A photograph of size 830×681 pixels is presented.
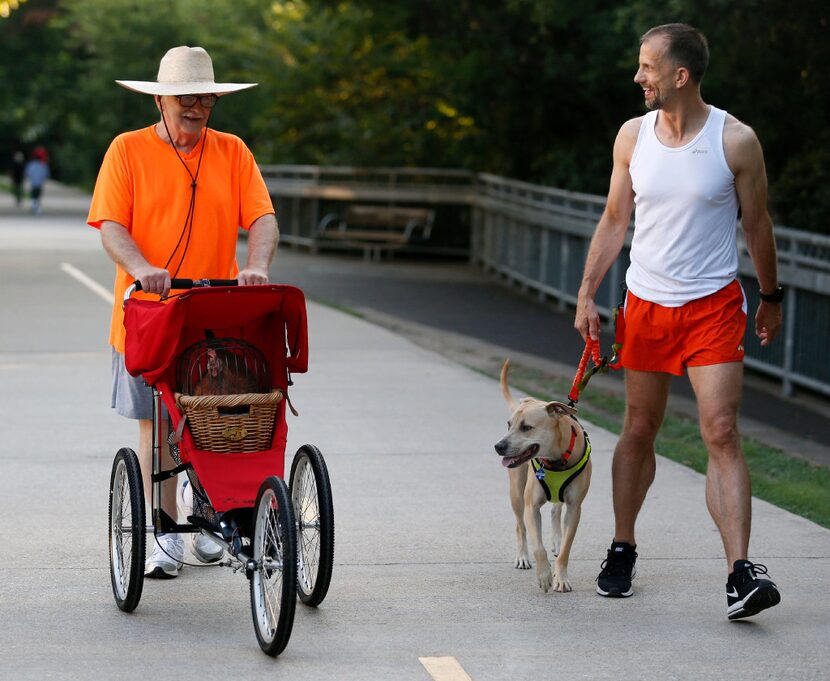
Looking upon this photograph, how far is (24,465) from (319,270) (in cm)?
1451

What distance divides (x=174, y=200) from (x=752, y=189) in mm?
2114

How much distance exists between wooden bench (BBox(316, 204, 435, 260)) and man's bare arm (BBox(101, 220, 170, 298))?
18971 mm

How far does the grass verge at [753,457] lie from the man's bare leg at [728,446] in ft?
5.77

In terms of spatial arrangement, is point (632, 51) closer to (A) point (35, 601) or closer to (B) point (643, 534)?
(B) point (643, 534)

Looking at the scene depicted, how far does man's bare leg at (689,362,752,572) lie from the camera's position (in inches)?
220

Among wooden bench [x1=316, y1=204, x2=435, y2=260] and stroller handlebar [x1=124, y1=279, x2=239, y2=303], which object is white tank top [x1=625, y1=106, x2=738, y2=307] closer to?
stroller handlebar [x1=124, y1=279, x2=239, y2=303]

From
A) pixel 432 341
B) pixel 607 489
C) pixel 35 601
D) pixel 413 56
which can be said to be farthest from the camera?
pixel 413 56

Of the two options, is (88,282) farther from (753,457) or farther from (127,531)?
(127,531)

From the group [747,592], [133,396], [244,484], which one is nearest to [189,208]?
[133,396]

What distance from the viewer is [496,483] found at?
26.5 ft

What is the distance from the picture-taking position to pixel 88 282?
1917 centimetres

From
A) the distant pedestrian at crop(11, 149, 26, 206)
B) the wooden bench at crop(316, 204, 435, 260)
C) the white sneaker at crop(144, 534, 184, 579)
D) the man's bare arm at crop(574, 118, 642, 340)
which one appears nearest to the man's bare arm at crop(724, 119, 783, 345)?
the man's bare arm at crop(574, 118, 642, 340)

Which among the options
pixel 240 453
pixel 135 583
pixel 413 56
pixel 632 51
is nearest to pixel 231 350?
pixel 240 453

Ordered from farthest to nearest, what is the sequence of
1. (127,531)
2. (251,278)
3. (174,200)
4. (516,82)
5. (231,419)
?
(516,82), (174,200), (127,531), (251,278), (231,419)
